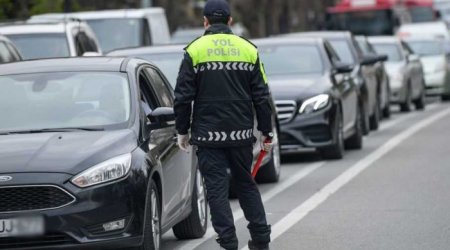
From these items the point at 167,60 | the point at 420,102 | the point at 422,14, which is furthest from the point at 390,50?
the point at 422,14

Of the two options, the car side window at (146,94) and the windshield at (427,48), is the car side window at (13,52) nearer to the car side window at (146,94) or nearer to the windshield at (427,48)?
the car side window at (146,94)

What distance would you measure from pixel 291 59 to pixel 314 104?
1657mm

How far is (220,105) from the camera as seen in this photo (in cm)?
918

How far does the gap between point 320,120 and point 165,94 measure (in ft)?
22.2

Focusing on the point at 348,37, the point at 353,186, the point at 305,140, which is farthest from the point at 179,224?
the point at 348,37

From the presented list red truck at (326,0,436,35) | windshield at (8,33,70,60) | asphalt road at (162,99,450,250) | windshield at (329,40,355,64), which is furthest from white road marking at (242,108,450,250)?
red truck at (326,0,436,35)

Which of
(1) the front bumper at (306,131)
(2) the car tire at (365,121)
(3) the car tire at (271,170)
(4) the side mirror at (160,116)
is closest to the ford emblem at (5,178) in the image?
(4) the side mirror at (160,116)

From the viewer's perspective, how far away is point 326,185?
1516 centimetres

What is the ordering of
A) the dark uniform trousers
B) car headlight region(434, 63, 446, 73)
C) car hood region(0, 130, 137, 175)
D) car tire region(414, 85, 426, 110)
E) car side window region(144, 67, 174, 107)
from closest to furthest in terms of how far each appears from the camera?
car hood region(0, 130, 137, 175), the dark uniform trousers, car side window region(144, 67, 174, 107), car tire region(414, 85, 426, 110), car headlight region(434, 63, 446, 73)

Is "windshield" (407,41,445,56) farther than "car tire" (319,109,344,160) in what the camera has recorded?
Yes

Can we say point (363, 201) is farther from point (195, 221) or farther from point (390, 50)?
point (390, 50)

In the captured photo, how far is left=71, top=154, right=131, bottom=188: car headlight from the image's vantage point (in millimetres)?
8805

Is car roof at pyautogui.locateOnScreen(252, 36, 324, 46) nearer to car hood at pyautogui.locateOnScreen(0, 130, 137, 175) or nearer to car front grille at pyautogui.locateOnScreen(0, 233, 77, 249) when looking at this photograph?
car hood at pyautogui.locateOnScreen(0, 130, 137, 175)

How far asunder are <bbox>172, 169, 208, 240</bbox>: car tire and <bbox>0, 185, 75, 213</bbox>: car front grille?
239 centimetres
